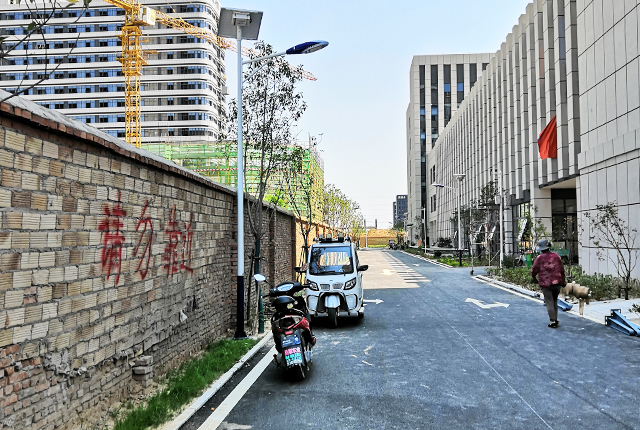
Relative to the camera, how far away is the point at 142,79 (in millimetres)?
80938

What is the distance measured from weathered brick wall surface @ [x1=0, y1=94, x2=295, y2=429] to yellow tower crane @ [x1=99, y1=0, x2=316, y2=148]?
7466cm

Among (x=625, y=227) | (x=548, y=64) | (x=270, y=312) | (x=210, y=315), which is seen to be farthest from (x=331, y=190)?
(x=210, y=315)

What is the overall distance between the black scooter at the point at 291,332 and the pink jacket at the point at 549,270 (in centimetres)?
606

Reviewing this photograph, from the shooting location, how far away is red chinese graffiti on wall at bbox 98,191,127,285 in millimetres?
5602

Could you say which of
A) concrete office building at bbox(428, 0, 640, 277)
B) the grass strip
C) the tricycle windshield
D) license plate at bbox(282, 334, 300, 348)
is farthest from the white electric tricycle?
concrete office building at bbox(428, 0, 640, 277)

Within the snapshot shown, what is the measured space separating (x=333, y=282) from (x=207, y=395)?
5800 mm

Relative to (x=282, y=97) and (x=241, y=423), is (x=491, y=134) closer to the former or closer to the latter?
(x=282, y=97)

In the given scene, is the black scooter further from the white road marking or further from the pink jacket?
the pink jacket

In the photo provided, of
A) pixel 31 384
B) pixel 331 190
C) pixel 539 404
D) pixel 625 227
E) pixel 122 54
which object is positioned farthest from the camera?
pixel 122 54

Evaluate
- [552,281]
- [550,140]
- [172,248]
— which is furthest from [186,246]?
[550,140]

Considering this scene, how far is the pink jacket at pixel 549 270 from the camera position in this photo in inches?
432

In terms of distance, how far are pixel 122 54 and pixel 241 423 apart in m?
86.0

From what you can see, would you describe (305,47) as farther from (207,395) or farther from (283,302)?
(207,395)

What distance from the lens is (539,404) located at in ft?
19.4
